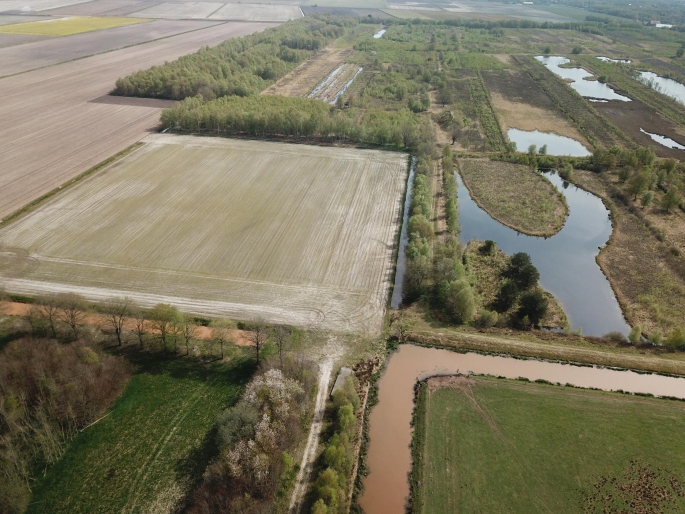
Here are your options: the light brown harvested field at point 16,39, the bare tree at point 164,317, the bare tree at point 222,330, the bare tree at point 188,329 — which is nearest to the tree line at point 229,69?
the light brown harvested field at point 16,39

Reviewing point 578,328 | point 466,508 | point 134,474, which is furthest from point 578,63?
point 134,474

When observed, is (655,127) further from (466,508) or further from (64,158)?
(64,158)

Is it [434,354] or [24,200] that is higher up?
[24,200]

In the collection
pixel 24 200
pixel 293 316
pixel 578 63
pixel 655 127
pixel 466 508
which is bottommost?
pixel 466 508

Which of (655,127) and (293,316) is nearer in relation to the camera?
(293,316)

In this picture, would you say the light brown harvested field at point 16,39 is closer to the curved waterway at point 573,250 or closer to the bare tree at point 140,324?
the bare tree at point 140,324

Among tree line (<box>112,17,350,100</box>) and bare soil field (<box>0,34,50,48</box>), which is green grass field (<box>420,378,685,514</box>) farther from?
bare soil field (<box>0,34,50,48</box>)

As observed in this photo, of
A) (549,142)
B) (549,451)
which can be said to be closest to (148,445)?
(549,451)
